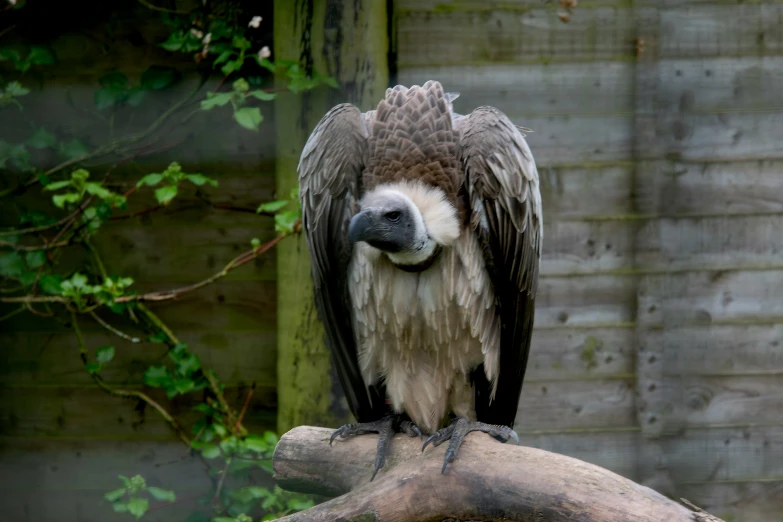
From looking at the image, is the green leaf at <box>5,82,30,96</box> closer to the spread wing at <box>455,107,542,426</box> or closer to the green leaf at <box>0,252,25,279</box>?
the green leaf at <box>0,252,25,279</box>

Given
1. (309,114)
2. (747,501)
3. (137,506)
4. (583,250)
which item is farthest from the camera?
(747,501)

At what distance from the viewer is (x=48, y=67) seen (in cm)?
281

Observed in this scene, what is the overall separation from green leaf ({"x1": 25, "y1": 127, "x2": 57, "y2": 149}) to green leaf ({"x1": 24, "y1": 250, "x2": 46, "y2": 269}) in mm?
354

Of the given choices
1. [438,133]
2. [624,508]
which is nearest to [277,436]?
[438,133]

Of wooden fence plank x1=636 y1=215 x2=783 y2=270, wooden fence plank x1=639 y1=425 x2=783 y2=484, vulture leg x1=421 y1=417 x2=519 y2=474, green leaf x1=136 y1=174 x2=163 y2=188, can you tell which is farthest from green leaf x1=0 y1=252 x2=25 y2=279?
wooden fence plank x1=639 y1=425 x2=783 y2=484

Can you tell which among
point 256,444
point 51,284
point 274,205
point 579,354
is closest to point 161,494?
point 256,444

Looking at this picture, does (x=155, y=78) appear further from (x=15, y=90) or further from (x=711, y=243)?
(x=711, y=243)

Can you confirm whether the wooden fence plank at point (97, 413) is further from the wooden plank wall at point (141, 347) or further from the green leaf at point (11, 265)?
the green leaf at point (11, 265)

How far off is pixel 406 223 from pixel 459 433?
51 centimetres

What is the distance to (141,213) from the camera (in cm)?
285

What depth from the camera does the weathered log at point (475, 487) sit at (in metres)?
1.60

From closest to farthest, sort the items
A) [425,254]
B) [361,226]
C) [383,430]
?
[361,226]
[425,254]
[383,430]

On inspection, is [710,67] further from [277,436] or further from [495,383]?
[277,436]

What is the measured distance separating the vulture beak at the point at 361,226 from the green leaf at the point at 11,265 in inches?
56.1
